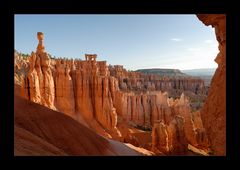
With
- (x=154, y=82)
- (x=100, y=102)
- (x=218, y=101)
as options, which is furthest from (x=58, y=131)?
(x=154, y=82)

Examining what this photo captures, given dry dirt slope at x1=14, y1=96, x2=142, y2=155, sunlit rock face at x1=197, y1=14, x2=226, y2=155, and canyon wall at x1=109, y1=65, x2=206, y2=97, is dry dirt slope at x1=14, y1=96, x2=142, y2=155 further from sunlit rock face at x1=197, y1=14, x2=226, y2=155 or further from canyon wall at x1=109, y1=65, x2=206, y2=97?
canyon wall at x1=109, y1=65, x2=206, y2=97

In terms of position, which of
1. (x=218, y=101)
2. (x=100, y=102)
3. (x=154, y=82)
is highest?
(x=154, y=82)

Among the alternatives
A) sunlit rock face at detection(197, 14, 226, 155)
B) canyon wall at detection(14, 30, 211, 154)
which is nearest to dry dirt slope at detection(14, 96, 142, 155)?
sunlit rock face at detection(197, 14, 226, 155)

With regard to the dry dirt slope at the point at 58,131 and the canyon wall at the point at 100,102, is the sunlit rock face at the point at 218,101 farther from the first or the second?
the canyon wall at the point at 100,102

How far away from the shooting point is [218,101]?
32.0 feet

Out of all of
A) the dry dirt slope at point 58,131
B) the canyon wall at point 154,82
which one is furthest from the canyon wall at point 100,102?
the canyon wall at point 154,82

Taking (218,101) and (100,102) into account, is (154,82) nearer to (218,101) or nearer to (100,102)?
(100,102)

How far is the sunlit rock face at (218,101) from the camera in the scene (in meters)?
9.14

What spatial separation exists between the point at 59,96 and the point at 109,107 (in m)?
6.50

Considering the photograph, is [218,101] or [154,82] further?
[154,82]
